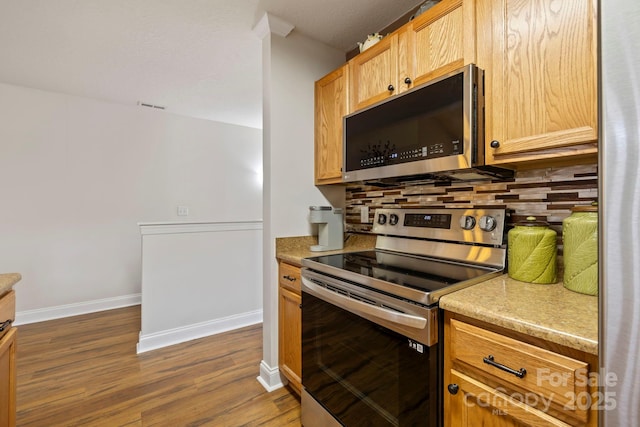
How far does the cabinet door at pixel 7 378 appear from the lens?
1024 millimetres

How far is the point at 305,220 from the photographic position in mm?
2016

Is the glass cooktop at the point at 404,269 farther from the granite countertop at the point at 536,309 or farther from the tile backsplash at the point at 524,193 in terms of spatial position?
the tile backsplash at the point at 524,193

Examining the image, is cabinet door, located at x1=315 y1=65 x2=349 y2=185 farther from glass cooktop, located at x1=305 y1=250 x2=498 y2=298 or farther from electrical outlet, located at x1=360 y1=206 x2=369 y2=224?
glass cooktop, located at x1=305 y1=250 x2=498 y2=298

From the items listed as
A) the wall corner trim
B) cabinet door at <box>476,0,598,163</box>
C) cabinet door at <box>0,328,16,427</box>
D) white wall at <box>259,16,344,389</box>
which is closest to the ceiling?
the wall corner trim

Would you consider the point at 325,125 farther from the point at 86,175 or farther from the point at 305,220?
the point at 86,175

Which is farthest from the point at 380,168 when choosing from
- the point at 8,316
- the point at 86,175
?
the point at 86,175

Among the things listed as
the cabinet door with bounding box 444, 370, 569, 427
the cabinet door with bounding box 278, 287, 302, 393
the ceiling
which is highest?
the ceiling

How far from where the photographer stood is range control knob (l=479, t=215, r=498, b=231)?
1.31 m

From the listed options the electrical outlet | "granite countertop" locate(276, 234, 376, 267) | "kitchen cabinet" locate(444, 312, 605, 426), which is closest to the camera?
"kitchen cabinet" locate(444, 312, 605, 426)

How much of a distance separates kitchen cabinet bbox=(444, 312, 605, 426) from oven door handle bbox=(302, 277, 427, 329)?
4.0 inches

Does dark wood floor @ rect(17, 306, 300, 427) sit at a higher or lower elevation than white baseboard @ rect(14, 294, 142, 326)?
lower

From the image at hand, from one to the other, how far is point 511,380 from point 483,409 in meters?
0.15

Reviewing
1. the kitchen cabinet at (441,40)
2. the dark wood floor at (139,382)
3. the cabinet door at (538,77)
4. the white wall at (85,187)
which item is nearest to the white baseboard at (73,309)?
the white wall at (85,187)

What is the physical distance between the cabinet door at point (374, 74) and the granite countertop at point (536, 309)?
109cm
